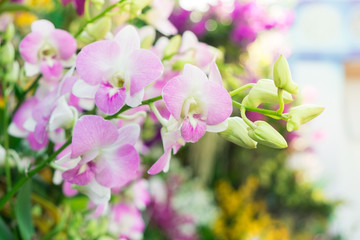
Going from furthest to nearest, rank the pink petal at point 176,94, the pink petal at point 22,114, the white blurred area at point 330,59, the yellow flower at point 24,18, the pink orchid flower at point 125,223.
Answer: the white blurred area at point 330,59 → the yellow flower at point 24,18 → the pink orchid flower at point 125,223 → the pink petal at point 22,114 → the pink petal at point 176,94

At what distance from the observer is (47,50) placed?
1.07 feet

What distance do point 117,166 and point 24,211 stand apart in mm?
136

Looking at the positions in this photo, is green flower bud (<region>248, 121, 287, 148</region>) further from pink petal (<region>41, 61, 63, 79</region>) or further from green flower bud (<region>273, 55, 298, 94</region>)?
pink petal (<region>41, 61, 63, 79</region>)

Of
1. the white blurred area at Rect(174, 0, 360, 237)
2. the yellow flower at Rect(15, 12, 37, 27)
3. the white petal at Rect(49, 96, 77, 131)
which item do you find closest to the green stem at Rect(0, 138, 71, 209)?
the white petal at Rect(49, 96, 77, 131)

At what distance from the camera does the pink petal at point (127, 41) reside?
258 millimetres

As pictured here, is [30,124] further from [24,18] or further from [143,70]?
[24,18]

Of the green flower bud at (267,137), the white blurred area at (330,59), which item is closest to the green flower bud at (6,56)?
the green flower bud at (267,137)

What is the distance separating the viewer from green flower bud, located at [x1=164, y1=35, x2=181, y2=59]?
0.35m

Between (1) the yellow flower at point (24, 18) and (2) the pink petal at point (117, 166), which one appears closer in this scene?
(2) the pink petal at point (117, 166)

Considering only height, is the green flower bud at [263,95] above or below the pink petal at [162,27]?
above

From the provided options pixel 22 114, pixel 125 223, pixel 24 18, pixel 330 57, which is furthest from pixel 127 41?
pixel 330 57

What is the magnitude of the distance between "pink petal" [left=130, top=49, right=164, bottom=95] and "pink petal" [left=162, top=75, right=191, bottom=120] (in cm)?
1

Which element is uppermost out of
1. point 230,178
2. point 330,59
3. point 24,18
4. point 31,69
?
point 31,69

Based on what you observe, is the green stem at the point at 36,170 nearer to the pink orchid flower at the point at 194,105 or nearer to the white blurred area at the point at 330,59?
the pink orchid flower at the point at 194,105
